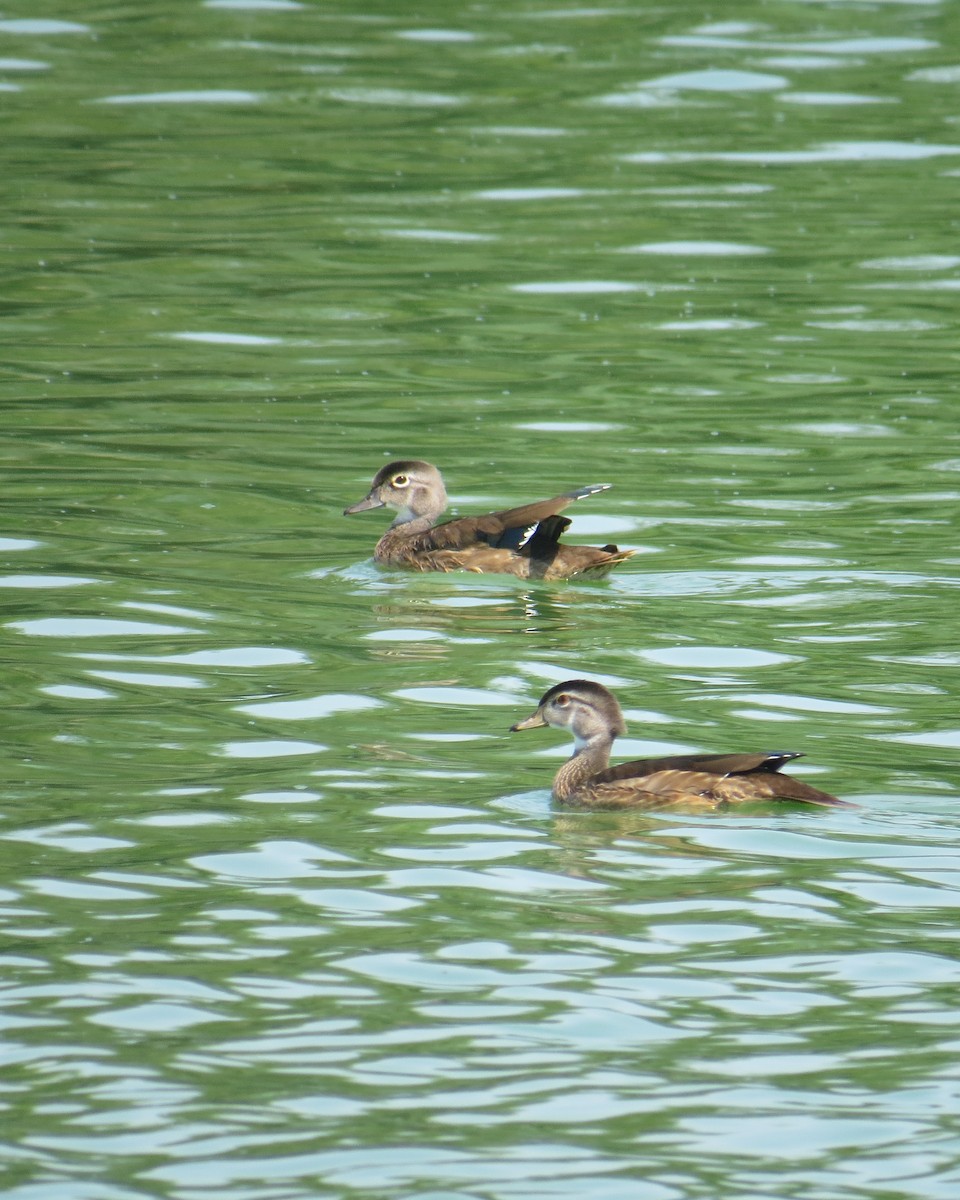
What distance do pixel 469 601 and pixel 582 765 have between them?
3569mm

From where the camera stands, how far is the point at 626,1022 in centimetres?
694

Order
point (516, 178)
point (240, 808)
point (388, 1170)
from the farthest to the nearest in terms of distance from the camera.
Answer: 1. point (516, 178)
2. point (240, 808)
3. point (388, 1170)

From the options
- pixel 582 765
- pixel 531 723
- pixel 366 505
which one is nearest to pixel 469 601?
pixel 366 505

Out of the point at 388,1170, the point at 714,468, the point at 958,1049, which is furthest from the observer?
the point at 714,468

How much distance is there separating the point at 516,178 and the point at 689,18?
217 inches

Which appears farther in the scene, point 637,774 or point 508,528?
point 508,528

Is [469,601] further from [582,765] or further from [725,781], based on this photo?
[725,781]

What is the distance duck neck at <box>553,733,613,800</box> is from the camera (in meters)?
9.28

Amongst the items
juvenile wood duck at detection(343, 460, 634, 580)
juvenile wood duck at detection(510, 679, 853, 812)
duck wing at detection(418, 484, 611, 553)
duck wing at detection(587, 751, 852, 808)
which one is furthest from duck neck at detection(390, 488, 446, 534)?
duck wing at detection(587, 751, 852, 808)

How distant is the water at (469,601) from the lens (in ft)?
21.5

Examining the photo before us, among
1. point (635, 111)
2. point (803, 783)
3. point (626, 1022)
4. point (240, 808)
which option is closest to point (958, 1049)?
point (626, 1022)

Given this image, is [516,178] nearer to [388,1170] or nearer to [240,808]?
[240,808]

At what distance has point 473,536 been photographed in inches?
516

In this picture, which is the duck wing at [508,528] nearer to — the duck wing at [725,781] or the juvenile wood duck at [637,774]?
the juvenile wood duck at [637,774]
